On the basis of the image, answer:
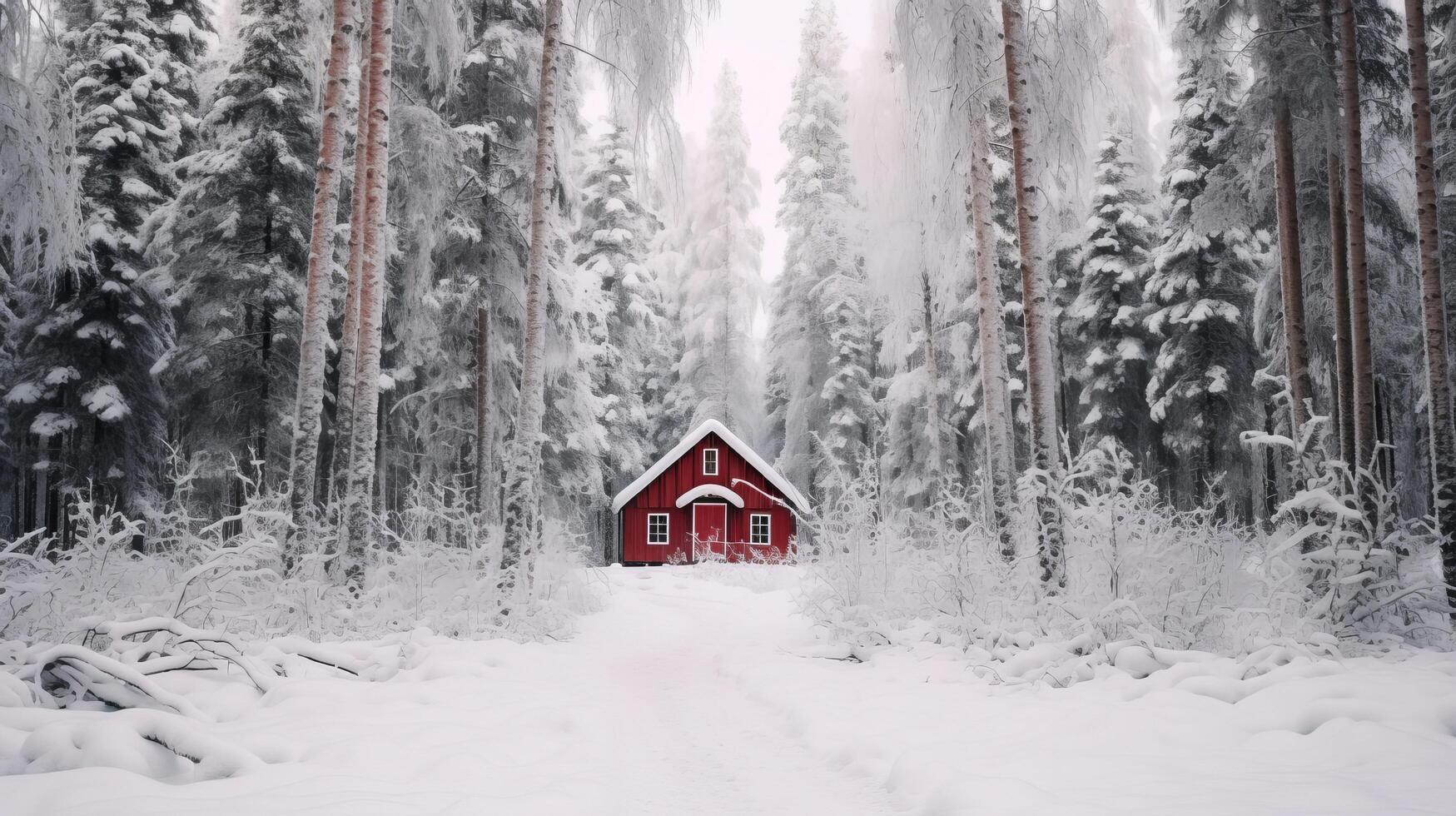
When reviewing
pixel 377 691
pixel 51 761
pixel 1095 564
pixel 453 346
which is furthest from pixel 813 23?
pixel 51 761

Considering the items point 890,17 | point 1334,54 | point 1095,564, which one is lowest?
point 1095,564

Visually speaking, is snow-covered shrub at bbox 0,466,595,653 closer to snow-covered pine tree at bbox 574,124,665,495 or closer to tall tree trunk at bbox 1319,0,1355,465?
tall tree trunk at bbox 1319,0,1355,465

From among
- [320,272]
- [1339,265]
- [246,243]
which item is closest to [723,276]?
[246,243]

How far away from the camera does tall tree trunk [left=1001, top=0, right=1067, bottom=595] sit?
825 cm

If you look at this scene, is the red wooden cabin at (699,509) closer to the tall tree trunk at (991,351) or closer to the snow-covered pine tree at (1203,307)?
the snow-covered pine tree at (1203,307)

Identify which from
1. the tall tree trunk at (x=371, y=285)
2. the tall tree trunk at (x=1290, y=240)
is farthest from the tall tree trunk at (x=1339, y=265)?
the tall tree trunk at (x=371, y=285)

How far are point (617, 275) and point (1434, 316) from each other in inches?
936

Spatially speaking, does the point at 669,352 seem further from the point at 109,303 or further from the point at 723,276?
the point at 109,303

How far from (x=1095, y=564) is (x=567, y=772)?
16.8 ft

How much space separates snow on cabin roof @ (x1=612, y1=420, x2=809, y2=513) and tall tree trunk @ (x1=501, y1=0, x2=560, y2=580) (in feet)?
55.4

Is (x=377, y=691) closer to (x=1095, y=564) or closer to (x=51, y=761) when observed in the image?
(x=51, y=761)

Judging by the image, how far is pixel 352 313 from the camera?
34.0 ft

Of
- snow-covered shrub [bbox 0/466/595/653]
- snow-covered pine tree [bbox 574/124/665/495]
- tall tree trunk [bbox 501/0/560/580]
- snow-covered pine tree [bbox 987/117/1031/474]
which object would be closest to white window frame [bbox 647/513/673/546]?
snow-covered pine tree [bbox 574/124/665/495]

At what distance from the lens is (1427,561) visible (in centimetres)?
1227
